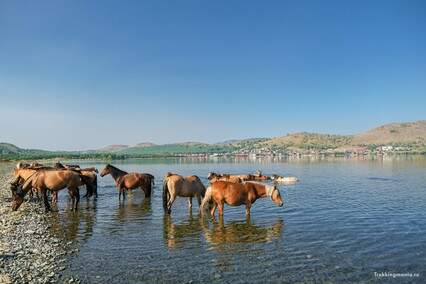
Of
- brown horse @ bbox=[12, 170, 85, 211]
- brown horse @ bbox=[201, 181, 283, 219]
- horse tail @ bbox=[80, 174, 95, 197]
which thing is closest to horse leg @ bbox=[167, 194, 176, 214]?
brown horse @ bbox=[201, 181, 283, 219]

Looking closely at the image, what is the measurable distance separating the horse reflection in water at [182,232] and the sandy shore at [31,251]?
3.18 m

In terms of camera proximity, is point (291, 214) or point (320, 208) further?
point (320, 208)

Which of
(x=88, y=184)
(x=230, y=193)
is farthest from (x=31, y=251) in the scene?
(x=88, y=184)

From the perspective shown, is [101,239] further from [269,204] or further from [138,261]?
[269,204]

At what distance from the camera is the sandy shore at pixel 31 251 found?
9.02 meters

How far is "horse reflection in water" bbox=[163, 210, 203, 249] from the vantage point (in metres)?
12.4

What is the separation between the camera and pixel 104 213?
18.3m

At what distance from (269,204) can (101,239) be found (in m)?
10.3

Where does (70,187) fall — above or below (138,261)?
above

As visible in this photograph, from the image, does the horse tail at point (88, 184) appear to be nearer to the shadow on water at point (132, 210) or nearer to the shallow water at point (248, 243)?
the shadow on water at point (132, 210)

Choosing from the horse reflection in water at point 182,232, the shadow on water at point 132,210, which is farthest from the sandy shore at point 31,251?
the horse reflection in water at point 182,232

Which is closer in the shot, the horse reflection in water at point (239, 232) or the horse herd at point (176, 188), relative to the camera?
the horse reflection in water at point (239, 232)

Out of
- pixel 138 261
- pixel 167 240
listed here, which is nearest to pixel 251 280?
pixel 138 261

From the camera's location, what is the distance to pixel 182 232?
1399cm
